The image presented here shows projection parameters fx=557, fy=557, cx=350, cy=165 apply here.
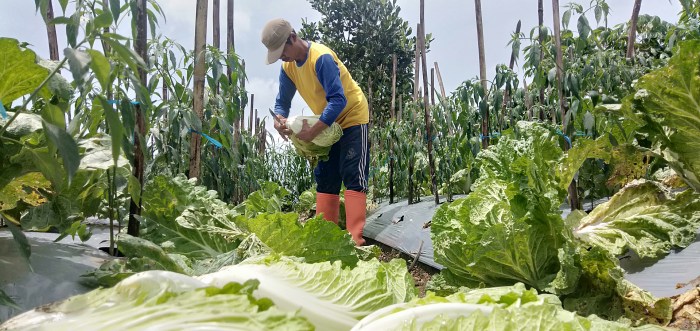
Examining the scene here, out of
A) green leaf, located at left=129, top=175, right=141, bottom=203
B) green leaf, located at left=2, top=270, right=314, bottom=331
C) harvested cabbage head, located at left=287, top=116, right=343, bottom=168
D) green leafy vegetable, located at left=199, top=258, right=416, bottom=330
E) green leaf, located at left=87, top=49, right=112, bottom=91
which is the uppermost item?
green leaf, located at left=87, top=49, right=112, bottom=91

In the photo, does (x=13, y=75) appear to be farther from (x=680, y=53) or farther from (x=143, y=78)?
(x=680, y=53)

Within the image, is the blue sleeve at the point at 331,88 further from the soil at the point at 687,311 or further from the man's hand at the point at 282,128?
the soil at the point at 687,311

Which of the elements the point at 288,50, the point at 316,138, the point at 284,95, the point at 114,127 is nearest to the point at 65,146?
the point at 114,127

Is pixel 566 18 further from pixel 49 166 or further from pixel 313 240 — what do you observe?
pixel 49 166

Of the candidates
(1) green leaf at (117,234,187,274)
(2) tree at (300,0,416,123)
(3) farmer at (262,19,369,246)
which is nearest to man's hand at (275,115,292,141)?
(3) farmer at (262,19,369,246)

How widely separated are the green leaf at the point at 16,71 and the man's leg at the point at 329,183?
10.0 feet

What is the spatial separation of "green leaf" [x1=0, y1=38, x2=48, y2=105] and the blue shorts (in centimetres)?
290

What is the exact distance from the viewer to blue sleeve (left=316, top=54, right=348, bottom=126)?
4191mm

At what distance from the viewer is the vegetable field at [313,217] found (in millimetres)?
968

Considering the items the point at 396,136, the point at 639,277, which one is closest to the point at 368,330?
the point at 639,277

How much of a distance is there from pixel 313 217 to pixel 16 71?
1.34 meters

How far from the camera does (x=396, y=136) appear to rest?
23.5 ft

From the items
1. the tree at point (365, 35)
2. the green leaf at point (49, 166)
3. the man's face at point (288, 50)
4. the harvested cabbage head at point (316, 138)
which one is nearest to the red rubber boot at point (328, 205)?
the harvested cabbage head at point (316, 138)

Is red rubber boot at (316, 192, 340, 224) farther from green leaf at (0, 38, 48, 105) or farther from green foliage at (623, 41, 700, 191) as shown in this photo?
green leaf at (0, 38, 48, 105)
